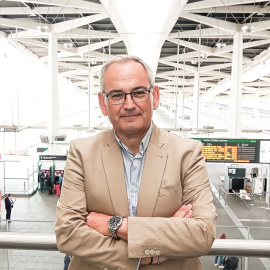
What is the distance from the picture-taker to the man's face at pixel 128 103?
6.22 ft

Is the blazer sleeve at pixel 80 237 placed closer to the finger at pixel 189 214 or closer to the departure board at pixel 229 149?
the finger at pixel 189 214

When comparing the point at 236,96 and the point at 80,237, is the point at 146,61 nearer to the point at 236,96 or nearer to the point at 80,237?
the point at 236,96

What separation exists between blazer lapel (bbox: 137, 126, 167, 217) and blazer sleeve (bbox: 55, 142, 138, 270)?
223 mm

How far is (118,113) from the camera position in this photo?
1.92 metres

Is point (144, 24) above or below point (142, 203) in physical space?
above

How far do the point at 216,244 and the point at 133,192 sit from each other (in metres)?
0.57

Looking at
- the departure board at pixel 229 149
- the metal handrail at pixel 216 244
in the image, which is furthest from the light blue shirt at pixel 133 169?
the departure board at pixel 229 149

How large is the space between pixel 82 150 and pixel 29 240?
2.02 ft

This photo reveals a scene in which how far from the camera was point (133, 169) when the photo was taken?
196 centimetres

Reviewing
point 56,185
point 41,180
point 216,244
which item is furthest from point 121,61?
point 41,180

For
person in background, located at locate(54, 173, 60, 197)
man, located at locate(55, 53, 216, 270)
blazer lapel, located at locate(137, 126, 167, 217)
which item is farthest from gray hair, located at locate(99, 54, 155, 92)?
person in background, located at locate(54, 173, 60, 197)

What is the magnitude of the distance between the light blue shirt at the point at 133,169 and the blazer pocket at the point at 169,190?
0.45ft

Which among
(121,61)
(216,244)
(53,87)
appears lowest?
(216,244)

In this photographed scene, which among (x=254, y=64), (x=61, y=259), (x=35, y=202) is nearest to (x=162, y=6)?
(x=61, y=259)
